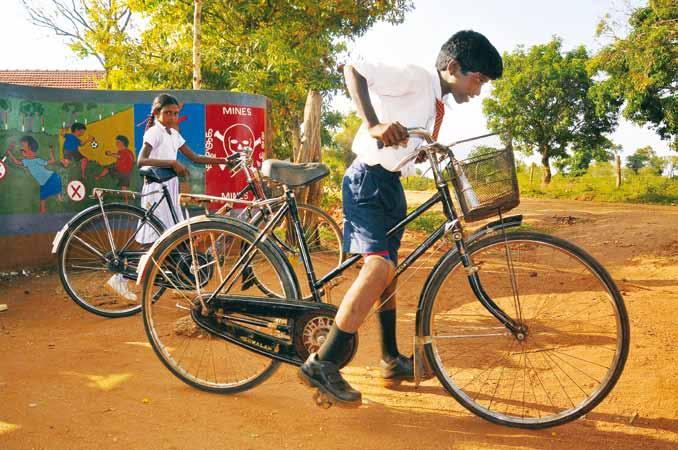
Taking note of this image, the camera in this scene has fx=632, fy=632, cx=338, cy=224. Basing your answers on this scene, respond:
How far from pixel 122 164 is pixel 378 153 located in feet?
19.7

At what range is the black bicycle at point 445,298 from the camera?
3.02 metres

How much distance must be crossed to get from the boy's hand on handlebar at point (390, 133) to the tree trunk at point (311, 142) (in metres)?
5.57

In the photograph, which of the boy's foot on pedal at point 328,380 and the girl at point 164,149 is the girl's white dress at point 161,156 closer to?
the girl at point 164,149

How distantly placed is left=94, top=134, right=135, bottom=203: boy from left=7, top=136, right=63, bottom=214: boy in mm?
532

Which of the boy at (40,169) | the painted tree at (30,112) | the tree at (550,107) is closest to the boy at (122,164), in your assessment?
the boy at (40,169)

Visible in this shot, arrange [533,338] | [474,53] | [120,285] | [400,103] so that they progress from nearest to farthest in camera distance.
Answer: [474,53] → [400,103] → [533,338] → [120,285]

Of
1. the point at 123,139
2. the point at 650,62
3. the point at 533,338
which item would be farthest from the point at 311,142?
the point at 650,62

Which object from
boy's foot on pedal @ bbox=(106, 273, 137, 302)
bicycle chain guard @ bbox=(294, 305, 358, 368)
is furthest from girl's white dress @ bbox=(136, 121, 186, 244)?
bicycle chain guard @ bbox=(294, 305, 358, 368)

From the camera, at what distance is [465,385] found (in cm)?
378

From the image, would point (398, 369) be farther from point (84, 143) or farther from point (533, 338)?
point (84, 143)

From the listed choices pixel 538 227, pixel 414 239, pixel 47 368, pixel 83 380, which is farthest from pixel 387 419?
pixel 538 227

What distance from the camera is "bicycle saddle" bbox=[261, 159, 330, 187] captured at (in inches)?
141

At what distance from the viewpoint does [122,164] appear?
8312mm

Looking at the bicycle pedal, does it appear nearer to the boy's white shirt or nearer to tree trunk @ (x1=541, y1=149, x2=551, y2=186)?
the boy's white shirt
